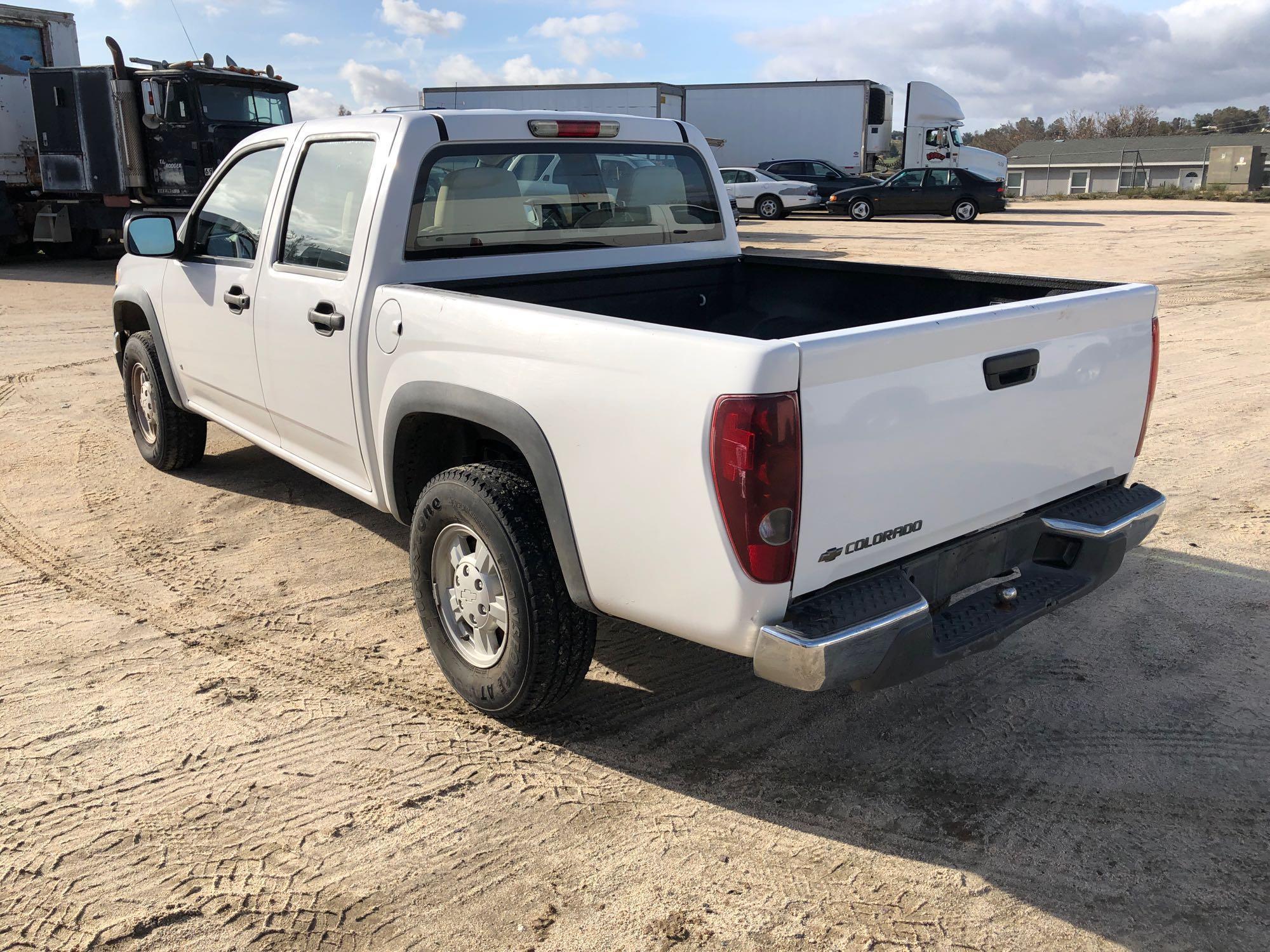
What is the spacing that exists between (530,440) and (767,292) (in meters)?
2.20

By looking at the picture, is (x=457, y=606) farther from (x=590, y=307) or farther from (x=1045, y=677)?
(x=1045, y=677)

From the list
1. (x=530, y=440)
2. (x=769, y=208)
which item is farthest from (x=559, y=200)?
(x=769, y=208)

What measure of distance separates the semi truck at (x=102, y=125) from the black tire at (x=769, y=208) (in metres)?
14.1

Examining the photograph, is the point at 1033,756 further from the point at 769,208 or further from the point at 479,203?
the point at 769,208

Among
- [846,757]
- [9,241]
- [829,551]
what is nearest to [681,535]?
[829,551]

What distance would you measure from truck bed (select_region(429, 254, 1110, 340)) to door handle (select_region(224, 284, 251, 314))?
3.83ft

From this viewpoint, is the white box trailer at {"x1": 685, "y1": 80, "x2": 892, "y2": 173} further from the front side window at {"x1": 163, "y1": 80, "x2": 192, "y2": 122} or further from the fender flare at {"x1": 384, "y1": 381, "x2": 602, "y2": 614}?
the fender flare at {"x1": 384, "y1": 381, "x2": 602, "y2": 614}

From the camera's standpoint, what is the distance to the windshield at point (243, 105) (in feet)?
49.0

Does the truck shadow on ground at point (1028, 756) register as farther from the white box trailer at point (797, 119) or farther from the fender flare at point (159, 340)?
the white box trailer at point (797, 119)

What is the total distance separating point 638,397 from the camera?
2.69 metres

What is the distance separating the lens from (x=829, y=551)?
267 centimetres

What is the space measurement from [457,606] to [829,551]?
142 centimetres

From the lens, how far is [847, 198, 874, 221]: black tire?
2711 cm

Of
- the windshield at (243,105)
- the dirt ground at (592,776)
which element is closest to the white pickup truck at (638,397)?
the dirt ground at (592,776)
